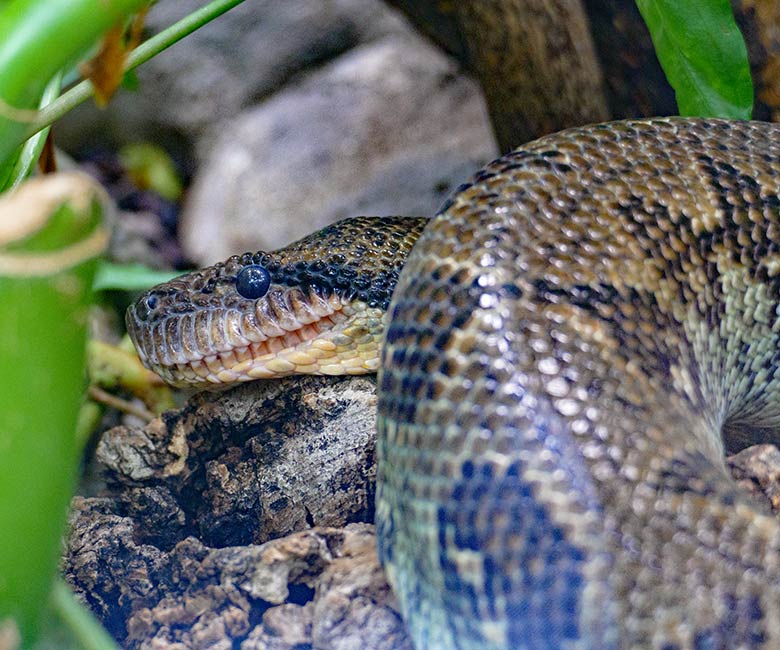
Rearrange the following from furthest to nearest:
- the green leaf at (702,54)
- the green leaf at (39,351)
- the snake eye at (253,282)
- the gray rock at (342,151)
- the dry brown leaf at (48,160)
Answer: the gray rock at (342,151), the dry brown leaf at (48,160), the snake eye at (253,282), the green leaf at (702,54), the green leaf at (39,351)

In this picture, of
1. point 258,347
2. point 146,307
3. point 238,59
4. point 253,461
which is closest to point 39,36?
point 253,461

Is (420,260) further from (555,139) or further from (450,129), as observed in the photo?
(450,129)

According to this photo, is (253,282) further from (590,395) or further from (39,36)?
(39,36)

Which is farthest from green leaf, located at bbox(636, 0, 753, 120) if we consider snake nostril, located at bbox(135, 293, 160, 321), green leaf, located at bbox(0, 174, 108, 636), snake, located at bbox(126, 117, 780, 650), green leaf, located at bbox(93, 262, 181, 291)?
green leaf, located at bbox(93, 262, 181, 291)

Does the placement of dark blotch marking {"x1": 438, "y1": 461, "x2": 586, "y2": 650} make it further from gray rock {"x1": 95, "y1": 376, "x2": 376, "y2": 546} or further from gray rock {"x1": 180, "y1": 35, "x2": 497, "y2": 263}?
gray rock {"x1": 180, "y1": 35, "x2": 497, "y2": 263}

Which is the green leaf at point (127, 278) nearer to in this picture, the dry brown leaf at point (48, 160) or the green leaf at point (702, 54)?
the dry brown leaf at point (48, 160)

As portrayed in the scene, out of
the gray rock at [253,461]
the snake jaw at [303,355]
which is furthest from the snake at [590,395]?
the snake jaw at [303,355]
